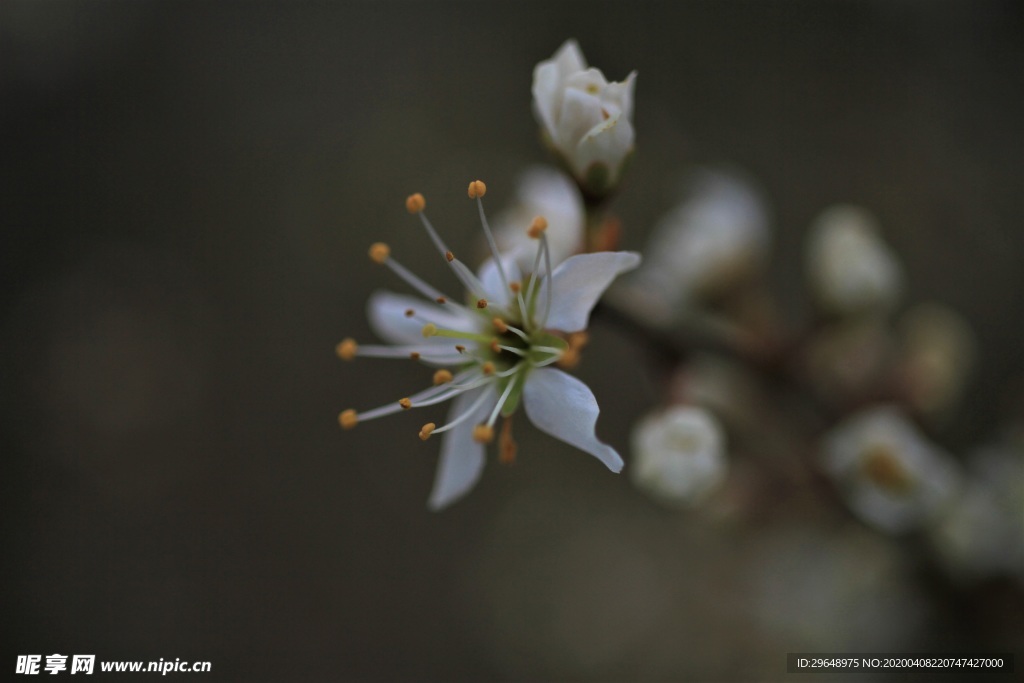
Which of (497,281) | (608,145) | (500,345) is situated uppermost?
(608,145)

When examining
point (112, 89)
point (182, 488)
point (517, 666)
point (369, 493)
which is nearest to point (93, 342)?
point (182, 488)

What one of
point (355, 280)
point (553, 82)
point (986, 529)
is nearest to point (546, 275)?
point (553, 82)

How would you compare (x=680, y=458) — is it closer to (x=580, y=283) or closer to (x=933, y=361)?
(x=580, y=283)

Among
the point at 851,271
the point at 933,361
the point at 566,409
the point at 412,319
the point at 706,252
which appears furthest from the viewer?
the point at 706,252

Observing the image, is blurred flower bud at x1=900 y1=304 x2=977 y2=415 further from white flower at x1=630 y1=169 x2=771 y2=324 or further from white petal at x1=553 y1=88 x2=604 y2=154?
white petal at x1=553 y1=88 x2=604 y2=154

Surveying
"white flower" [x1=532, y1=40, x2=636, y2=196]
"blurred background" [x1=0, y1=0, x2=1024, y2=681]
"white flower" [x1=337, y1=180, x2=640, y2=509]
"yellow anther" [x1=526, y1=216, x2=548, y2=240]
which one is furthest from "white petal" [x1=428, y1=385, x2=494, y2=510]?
"blurred background" [x1=0, y1=0, x2=1024, y2=681]

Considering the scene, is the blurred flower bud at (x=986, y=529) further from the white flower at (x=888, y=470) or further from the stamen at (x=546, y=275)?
the stamen at (x=546, y=275)

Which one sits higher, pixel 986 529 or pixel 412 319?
pixel 412 319

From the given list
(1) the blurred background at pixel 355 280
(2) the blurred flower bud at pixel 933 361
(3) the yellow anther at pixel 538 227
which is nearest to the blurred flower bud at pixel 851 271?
(2) the blurred flower bud at pixel 933 361
